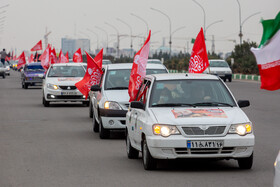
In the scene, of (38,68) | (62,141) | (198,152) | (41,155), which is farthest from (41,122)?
(38,68)

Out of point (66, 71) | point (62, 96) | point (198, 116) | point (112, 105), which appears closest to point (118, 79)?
point (112, 105)

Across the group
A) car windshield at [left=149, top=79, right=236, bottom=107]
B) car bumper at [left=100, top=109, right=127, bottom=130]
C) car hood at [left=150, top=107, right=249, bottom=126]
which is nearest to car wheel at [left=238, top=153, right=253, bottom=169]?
car hood at [left=150, top=107, right=249, bottom=126]

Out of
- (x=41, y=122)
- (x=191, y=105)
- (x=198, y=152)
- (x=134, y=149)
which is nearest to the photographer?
(x=198, y=152)

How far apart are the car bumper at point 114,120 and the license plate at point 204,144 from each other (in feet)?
16.8

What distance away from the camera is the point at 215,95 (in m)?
12.0

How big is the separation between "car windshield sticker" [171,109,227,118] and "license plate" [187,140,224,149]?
1.33ft

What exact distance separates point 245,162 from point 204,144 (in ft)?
2.57

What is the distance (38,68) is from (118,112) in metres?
32.4

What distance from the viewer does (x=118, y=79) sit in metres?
17.6

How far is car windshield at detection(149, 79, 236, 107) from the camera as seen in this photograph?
11695 mm

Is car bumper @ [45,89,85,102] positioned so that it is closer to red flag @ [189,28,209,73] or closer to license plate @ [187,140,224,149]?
red flag @ [189,28,209,73]

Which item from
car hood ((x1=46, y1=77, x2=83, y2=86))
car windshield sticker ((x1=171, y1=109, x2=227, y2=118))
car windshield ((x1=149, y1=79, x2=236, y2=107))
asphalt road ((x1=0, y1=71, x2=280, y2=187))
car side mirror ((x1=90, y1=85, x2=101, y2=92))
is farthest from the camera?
car hood ((x1=46, y1=77, x2=83, y2=86))

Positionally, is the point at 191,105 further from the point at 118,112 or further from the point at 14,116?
the point at 14,116

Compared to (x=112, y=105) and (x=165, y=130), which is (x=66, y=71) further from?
(x=165, y=130)
